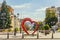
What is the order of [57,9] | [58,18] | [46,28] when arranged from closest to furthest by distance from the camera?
[46,28] < [58,18] < [57,9]

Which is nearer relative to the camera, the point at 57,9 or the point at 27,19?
the point at 27,19

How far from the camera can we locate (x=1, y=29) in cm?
6091

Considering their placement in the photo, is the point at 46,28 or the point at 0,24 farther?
the point at 0,24

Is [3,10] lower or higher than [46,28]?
higher

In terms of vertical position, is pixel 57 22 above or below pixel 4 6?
below

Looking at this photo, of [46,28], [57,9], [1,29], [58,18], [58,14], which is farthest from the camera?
[57,9]

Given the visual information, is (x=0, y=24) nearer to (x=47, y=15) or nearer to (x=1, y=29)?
(x=1, y=29)

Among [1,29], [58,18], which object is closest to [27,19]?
[1,29]

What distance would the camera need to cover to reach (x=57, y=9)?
11675 cm

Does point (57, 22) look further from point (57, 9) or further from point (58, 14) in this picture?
point (57, 9)

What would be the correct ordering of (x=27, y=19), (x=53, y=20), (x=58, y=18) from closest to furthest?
(x=27, y=19), (x=53, y=20), (x=58, y=18)

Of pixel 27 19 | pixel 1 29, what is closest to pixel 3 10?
pixel 1 29

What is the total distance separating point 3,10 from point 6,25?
4.59 meters

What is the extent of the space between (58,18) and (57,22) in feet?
16.5
